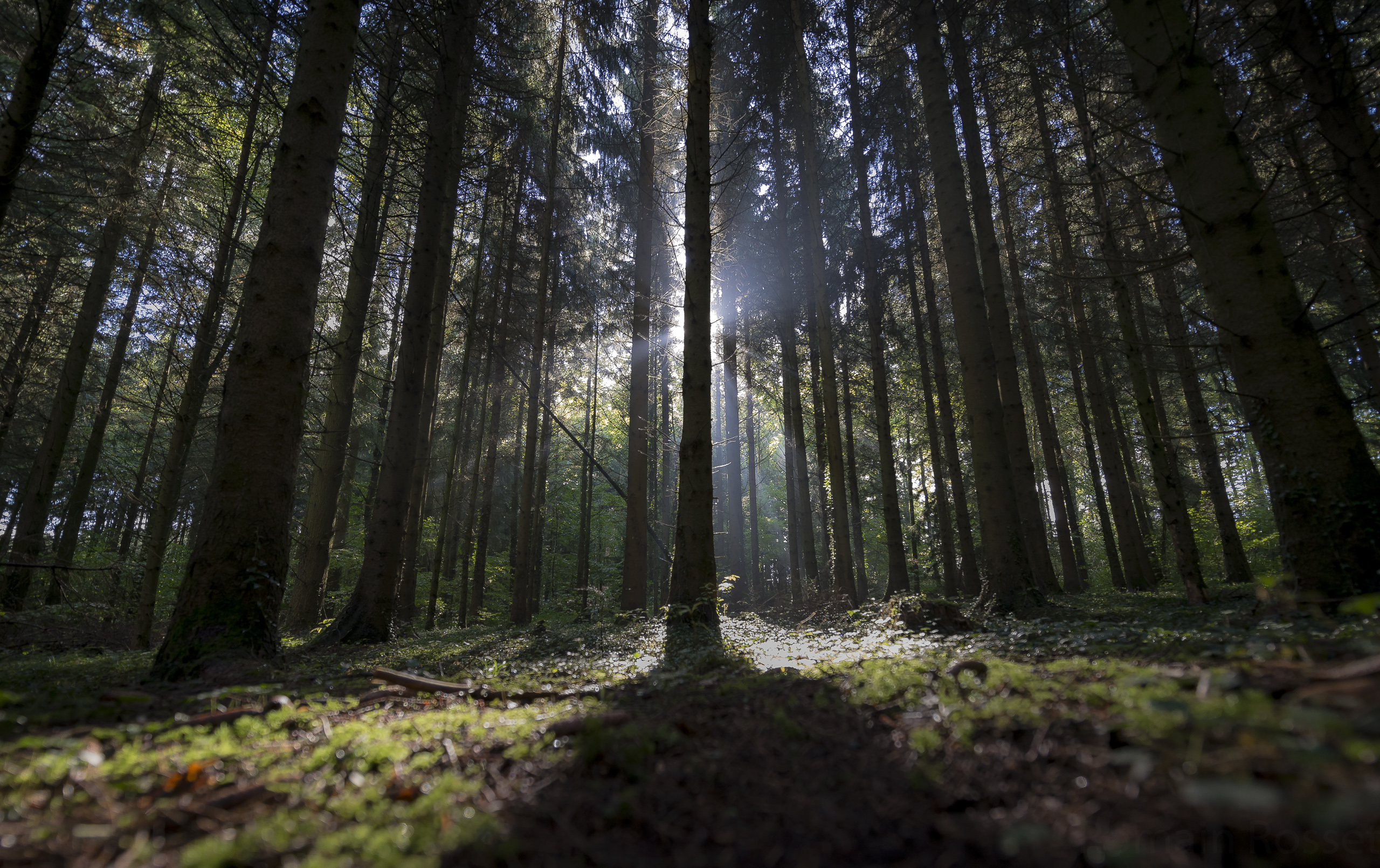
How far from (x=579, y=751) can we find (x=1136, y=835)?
5.14ft

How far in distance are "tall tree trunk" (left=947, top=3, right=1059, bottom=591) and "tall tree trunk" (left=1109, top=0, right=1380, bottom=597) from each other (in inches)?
167

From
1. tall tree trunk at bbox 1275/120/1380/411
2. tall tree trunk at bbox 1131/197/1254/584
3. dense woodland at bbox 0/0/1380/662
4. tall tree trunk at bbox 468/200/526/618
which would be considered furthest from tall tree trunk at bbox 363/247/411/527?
tall tree trunk at bbox 1275/120/1380/411

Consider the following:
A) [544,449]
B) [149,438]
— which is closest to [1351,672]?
[544,449]

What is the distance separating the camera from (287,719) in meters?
2.34

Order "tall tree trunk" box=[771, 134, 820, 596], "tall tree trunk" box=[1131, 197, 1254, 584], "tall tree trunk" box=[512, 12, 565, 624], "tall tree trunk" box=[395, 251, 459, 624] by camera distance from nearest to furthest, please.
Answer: "tall tree trunk" box=[1131, 197, 1254, 584], "tall tree trunk" box=[395, 251, 459, 624], "tall tree trunk" box=[512, 12, 565, 624], "tall tree trunk" box=[771, 134, 820, 596]

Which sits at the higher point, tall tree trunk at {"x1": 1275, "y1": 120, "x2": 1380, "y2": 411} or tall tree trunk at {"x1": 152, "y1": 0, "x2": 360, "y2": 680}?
tall tree trunk at {"x1": 1275, "y1": 120, "x2": 1380, "y2": 411}

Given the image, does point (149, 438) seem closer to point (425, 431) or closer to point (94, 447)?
point (94, 447)

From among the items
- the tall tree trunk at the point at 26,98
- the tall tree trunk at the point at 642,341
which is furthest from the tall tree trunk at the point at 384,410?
the tall tree trunk at the point at 26,98

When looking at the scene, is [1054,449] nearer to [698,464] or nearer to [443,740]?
[698,464]

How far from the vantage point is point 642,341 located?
1286cm

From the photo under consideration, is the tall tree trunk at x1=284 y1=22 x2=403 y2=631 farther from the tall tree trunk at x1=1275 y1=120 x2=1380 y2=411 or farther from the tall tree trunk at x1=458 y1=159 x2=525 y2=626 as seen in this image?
the tall tree trunk at x1=1275 y1=120 x2=1380 y2=411

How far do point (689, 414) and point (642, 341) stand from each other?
666cm

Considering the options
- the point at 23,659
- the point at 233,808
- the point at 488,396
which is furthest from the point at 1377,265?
the point at 488,396

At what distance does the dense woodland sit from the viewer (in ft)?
13.2
